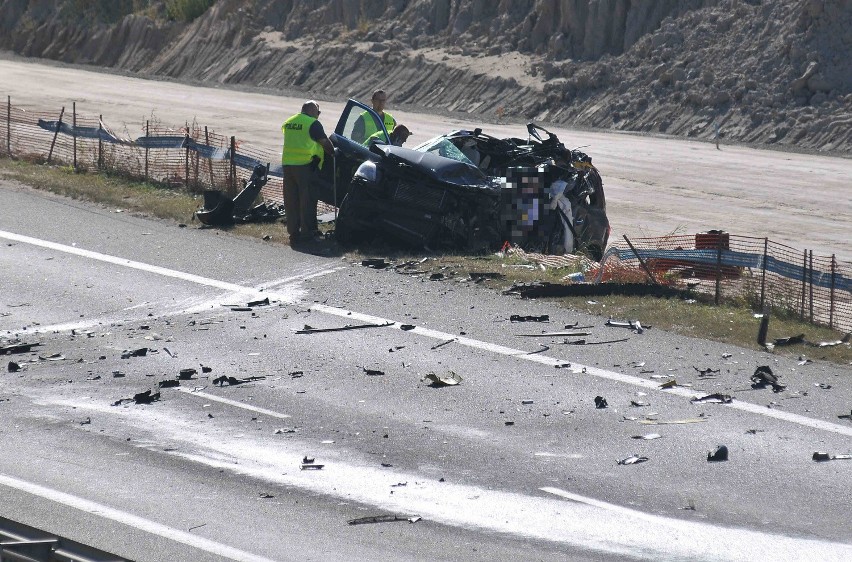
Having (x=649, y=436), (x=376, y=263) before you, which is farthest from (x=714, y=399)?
(x=376, y=263)

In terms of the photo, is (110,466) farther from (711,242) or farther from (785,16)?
(785,16)

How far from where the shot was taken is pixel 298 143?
16594mm

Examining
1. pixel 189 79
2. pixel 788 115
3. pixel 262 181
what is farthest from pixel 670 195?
pixel 189 79

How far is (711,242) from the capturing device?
648 inches

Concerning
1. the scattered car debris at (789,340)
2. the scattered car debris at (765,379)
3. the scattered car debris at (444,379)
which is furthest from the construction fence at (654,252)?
the scattered car debris at (444,379)

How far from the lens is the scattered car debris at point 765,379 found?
11.0 meters

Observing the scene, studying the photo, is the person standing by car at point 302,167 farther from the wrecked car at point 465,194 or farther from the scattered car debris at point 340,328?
the scattered car debris at point 340,328

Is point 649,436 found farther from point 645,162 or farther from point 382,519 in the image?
point 645,162

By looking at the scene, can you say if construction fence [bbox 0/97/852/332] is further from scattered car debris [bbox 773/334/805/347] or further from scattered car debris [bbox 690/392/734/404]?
scattered car debris [bbox 690/392/734/404]

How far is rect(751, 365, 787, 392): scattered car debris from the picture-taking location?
10969mm

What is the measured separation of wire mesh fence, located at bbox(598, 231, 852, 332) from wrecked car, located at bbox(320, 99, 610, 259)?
181 cm

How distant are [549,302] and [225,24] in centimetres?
3895


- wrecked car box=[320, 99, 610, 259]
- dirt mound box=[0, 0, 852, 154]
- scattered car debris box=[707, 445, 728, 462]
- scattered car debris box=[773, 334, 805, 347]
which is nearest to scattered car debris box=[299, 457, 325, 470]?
scattered car debris box=[707, 445, 728, 462]

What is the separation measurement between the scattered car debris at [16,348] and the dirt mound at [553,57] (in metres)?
26.1
